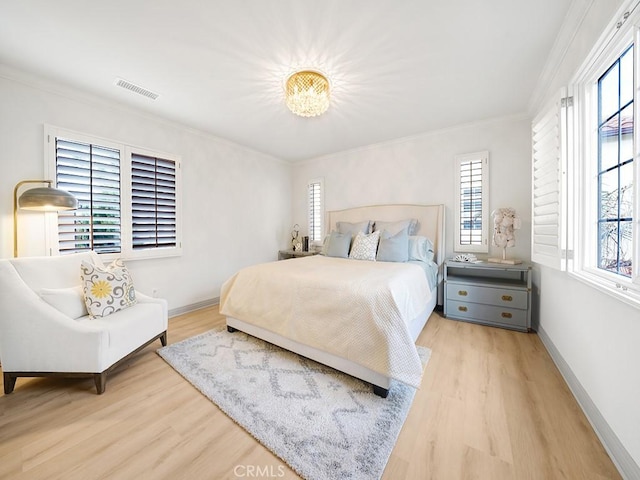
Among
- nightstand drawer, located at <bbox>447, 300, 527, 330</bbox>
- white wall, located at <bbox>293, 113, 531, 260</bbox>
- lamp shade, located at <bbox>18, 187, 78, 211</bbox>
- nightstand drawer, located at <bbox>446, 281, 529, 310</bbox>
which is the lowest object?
nightstand drawer, located at <bbox>447, 300, 527, 330</bbox>

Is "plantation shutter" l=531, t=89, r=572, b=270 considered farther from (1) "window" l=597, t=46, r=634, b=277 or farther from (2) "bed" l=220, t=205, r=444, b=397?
(2) "bed" l=220, t=205, r=444, b=397

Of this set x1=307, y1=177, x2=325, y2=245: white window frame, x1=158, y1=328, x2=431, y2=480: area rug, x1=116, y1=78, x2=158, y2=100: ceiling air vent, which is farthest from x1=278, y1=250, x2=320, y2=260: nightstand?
x1=116, y1=78, x2=158, y2=100: ceiling air vent

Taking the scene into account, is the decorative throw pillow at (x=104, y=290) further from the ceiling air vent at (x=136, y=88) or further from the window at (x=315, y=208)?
the window at (x=315, y=208)

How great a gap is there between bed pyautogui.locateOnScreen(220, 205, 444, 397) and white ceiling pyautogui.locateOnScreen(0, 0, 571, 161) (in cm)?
180

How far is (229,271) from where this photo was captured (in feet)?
13.1

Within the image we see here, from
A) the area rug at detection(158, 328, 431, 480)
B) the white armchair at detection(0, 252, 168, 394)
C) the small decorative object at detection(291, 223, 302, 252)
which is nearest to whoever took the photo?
the area rug at detection(158, 328, 431, 480)

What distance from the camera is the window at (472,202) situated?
3.22m

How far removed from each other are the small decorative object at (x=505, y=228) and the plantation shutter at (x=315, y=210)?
110 inches

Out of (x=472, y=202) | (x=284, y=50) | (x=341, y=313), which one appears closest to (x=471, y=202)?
(x=472, y=202)

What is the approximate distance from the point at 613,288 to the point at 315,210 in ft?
13.2

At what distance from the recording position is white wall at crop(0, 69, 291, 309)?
85.8 inches

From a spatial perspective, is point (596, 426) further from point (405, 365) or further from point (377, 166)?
point (377, 166)

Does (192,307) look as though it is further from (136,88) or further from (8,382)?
(136,88)

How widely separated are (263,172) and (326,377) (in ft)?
11.9
